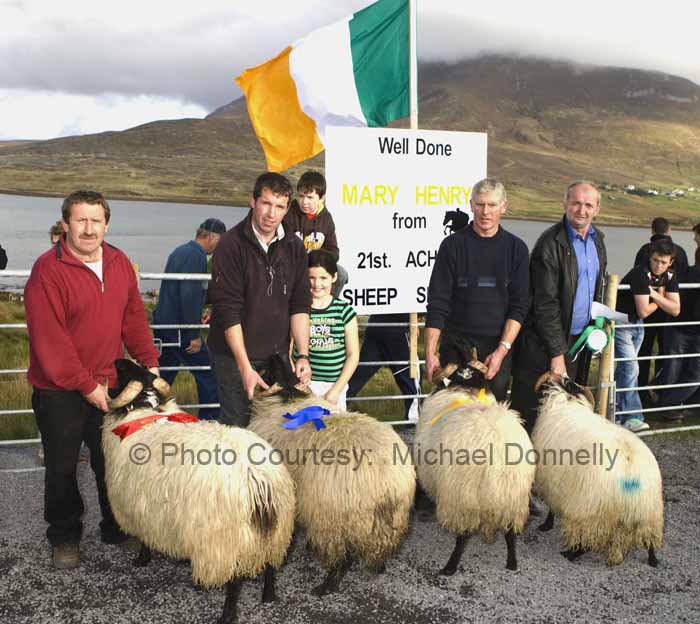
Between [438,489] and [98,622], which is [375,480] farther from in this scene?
[98,622]

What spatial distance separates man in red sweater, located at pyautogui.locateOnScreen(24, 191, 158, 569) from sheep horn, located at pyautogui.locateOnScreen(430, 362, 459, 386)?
193 centimetres

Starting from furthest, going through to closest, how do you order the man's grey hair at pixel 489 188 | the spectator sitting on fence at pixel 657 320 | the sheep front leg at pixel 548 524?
the spectator sitting on fence at pixel 657 320
the sheep front leg at pixel 548 524
the man's grey hair at pixel 489 188

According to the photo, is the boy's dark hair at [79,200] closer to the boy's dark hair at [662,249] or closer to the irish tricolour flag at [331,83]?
the irish tricolour flag at [331,83]

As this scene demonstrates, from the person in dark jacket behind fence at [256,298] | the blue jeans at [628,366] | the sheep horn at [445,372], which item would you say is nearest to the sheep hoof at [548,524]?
the sheep horn at [445,372]

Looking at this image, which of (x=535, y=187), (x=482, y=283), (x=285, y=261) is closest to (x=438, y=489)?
(x=482, y=283)

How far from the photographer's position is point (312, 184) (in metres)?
5.11

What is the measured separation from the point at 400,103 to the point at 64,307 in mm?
3865

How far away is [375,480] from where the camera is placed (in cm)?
321

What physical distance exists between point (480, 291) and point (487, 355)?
47 centimetres

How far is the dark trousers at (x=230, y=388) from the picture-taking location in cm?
395

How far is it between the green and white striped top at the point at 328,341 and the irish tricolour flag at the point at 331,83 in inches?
84.1

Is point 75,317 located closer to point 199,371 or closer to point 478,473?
point 478,473

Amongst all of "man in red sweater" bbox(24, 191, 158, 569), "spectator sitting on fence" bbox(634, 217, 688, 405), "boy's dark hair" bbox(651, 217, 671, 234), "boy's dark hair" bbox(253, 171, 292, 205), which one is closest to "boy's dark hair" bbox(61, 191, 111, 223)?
"man in red sweater" bbox(24, 191, 158, 569)

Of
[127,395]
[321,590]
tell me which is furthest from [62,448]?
[321,590]
